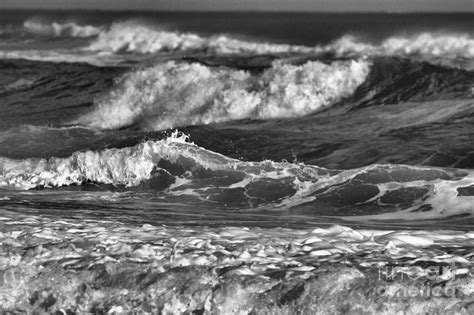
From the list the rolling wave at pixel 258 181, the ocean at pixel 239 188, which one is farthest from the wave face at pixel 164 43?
the rolling wave at pixel 258 181

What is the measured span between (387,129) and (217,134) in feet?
8.44

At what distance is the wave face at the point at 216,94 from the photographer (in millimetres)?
17859

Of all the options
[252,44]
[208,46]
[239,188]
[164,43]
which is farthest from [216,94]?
[164,43]

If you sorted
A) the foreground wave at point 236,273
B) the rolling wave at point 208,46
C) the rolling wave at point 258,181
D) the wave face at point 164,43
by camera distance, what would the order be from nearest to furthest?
the foreground wave at point 236,273 < the rolling wave at point 258,181 < the rolling wave at point 208,46 < the wave face at point 164,43

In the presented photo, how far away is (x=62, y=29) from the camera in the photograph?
5238 centimetres

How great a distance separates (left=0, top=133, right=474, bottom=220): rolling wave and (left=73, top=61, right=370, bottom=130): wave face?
617cm

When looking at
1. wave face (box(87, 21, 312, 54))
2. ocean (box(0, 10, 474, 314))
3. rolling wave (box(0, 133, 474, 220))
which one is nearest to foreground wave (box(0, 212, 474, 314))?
ocean (box(0, 10, 474, 314))

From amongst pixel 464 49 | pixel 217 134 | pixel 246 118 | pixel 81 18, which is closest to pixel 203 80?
pixel 246 118

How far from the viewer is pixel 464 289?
4.54m

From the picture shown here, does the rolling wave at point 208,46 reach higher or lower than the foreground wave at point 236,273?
higher

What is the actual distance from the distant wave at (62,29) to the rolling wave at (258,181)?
120 feet

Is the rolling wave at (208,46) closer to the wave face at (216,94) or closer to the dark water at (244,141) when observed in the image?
the dark water at (244,141)

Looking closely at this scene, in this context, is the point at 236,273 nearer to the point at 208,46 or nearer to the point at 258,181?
the point at 258,181

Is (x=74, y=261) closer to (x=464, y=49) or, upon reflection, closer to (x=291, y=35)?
(x=464, y=49)
